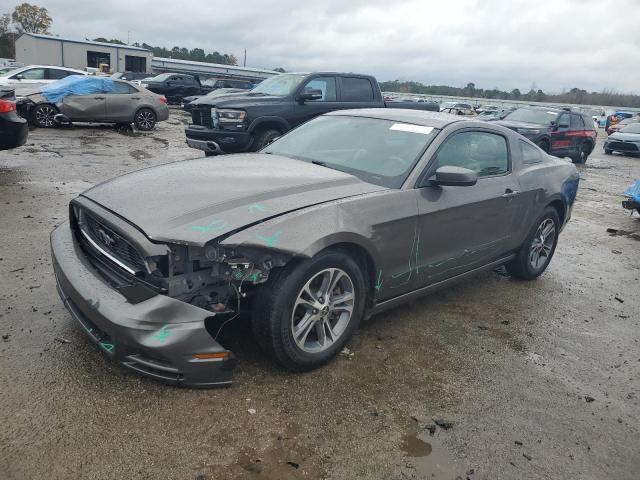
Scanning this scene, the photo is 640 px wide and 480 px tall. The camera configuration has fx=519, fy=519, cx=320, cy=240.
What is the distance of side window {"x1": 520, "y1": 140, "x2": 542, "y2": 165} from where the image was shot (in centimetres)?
495

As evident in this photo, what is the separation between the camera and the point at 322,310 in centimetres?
314

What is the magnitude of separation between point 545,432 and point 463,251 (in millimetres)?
1588

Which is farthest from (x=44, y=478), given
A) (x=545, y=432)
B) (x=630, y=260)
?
(x=630, y=260)

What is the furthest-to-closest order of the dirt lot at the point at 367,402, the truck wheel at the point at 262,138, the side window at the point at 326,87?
the side window at the point at 326,87 → the truck wheel at the point at 262,138 → the dirt lot at the point at 367,402

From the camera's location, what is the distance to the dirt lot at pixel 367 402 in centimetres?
243

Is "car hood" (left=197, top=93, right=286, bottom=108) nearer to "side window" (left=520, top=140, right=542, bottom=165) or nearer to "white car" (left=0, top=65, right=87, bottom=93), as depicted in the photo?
"side window" (left=520, top=140, right=542, bottom=165)

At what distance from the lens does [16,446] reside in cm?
237

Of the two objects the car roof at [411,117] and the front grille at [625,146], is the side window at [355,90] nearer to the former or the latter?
the car roof at [411,117]

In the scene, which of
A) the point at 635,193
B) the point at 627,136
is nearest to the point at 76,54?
the point at 627,136

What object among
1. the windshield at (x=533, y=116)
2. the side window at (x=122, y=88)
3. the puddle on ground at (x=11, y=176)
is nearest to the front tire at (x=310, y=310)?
the puddle on ground at (x=11, y=176)

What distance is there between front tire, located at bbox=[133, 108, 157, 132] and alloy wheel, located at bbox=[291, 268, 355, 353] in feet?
41.2

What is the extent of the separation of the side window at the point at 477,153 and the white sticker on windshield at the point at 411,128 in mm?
173

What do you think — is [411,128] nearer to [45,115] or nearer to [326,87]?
[326,87]

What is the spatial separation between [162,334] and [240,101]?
23.6 feet
